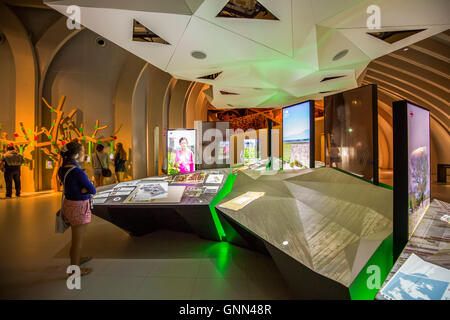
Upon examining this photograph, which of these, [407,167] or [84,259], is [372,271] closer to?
[407,167]

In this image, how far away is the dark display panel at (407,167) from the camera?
141 cm

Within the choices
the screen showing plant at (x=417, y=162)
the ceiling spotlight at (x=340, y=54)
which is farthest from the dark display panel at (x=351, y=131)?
the screen showing plant at (x=417, y=162)

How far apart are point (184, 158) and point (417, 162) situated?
14.0 ft

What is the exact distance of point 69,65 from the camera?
8.61m

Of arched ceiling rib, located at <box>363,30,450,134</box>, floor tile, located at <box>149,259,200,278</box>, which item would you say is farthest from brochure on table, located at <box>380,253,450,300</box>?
arched ceiling rib, located at <box>363,30,450,134</box>

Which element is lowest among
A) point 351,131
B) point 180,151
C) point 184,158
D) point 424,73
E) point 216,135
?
point 184,158

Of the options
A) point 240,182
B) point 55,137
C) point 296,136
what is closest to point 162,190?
point 240,182

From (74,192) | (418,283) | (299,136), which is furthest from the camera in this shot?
(299,136)

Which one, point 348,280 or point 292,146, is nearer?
point 348,280

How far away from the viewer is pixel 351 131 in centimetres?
480

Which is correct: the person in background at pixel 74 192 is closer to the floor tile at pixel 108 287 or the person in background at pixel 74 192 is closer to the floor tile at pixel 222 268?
the floor tile at pixel 108 287
